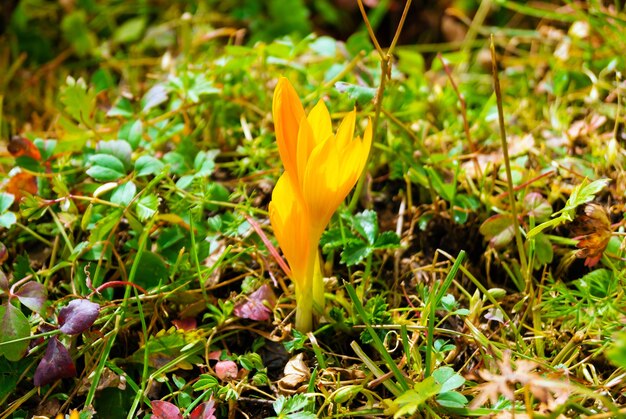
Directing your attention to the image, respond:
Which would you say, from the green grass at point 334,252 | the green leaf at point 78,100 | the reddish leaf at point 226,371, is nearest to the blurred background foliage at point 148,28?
the green grass at point 334,252

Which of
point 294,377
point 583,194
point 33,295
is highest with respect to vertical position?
point 583,194

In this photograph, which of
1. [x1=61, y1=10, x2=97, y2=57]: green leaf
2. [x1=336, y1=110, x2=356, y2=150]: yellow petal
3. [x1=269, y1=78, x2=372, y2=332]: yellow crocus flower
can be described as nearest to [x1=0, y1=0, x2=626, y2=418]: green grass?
[x1=269, y1=78, x2=372, y2=332]: yellow crocus flower

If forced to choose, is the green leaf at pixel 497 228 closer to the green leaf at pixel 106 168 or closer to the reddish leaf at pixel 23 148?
the green leaf at pixel 106 168

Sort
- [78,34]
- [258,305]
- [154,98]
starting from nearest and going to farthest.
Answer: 1. [258,305]
2. [154,98]
3. [78,34]

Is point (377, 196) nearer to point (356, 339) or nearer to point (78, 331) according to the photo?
point (356, 339)

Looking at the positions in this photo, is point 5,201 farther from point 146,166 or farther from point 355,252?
point 355,252

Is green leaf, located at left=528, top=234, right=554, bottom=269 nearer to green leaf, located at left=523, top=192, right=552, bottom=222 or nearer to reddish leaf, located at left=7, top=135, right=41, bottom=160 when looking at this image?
green leaf, located at left=523, top=192, right=552, bottom=222

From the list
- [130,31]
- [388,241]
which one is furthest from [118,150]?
[130,31]
